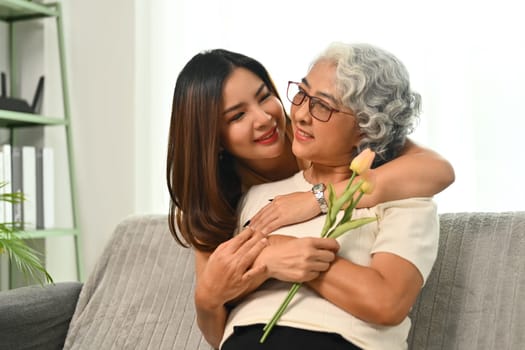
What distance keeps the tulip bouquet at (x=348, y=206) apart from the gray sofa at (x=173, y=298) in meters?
0.39

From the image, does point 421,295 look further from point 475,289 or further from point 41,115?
point 41,115

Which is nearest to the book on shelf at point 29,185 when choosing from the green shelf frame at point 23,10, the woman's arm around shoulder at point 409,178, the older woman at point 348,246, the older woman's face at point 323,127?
the green shelf frame at point 23,10

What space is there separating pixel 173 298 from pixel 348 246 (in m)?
0.73

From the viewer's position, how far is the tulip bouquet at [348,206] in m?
1.38

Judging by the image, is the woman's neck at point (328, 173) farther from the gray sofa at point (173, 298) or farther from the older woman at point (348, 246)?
the gray sofa at point (173, 298)

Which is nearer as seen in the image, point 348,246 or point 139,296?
point 348,246

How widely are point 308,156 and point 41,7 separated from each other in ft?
7.06

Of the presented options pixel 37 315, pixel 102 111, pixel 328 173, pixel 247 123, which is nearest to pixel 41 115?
pixel 102 111

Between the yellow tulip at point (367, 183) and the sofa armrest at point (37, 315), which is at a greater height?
the yellow tulip at point (367, 183)

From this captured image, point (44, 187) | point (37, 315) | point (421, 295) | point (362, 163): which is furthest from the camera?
point (44, 187)

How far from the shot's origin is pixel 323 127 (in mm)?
1587

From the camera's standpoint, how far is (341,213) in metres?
1.63

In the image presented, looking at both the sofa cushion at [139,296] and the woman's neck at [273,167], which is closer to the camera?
the woman's neck at [273,167]

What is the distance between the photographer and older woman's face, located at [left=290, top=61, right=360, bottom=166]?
158 centimetres
